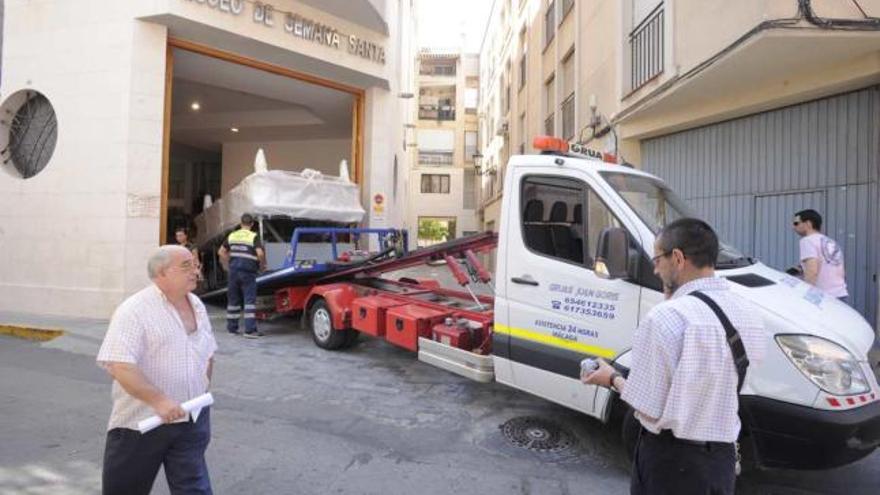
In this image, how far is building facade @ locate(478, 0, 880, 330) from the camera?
638cm

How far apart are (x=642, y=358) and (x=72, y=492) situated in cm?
345

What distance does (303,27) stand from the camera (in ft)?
37.2

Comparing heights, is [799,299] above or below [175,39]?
below

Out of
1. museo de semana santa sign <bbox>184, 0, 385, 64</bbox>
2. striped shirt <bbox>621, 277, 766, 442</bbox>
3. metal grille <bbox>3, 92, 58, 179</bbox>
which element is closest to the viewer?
striped shirt <bbox>621, 277, 766, 442</bbox>

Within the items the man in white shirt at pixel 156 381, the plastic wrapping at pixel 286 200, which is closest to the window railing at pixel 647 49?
the plastic wrapping at pixel 286 200

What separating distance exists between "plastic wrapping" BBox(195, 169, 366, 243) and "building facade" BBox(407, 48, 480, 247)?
2816 cm

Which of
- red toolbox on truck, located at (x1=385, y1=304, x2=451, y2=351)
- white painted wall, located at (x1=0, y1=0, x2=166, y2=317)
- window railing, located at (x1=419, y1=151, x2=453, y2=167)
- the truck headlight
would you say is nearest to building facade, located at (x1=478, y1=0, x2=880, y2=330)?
the truck headlight

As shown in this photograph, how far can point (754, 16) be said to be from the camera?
256 inches

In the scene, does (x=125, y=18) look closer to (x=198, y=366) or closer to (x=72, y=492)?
(x=72, y=492)

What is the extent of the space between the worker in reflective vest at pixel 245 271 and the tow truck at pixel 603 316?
9.42 feet

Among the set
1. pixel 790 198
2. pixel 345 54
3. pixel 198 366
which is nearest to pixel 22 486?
pixel 198 366

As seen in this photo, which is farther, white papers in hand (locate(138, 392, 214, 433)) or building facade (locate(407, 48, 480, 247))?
building facade (locate(407, 48, 480, 247))

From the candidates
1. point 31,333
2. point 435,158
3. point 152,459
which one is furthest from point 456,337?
point 435,158

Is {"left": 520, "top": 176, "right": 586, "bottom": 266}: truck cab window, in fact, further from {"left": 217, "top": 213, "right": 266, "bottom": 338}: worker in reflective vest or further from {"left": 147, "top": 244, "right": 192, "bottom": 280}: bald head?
{"left": 217, "top": 213, "right": 266, "bottom": 338}: worker in reflective vest
